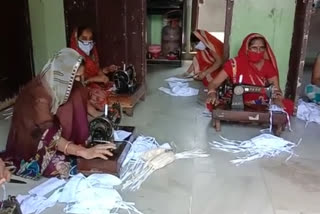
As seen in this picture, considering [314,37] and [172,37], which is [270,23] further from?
[314,37]

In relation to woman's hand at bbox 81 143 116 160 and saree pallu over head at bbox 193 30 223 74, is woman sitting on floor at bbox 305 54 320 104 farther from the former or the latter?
woman's hand at bbox 81 143 116 160

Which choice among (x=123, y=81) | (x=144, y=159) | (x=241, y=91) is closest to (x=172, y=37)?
(x=123, y=81)

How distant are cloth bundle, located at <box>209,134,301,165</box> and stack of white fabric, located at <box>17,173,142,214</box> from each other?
99cm

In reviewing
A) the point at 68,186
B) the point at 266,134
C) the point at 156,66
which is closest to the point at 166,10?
the point at 156,66

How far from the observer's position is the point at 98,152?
246 cm

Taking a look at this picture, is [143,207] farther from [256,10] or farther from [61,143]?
[256,10]

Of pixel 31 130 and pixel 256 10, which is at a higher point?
pixel 256 10

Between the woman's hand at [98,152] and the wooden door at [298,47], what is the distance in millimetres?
2101

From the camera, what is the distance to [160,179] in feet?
8.32

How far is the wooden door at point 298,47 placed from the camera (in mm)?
3502

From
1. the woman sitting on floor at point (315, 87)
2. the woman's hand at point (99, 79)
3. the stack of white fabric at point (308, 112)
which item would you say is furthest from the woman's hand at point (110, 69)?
the woman sitting on floor at point (315, 87)

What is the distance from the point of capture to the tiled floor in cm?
224

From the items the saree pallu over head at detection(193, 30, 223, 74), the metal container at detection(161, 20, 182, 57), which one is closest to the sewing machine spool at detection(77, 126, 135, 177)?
the saree pallu over head at detection(193, 30, 223, 74)

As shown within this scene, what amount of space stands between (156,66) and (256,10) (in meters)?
2.21
